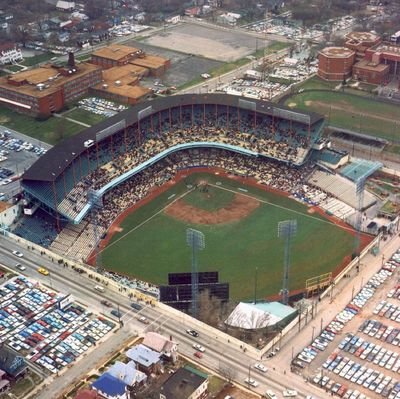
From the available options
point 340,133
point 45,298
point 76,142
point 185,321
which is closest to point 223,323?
point 185,321

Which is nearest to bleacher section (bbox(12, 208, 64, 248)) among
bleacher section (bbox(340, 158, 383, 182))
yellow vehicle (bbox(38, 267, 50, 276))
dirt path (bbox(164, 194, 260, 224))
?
yellow vehicle (bbox(38, 267, 50, 276))

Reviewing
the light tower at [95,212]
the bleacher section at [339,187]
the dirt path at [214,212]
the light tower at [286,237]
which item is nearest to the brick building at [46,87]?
the light tower at [95,212]

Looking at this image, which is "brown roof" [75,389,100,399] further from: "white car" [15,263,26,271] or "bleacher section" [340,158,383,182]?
"bleacher section" [340,158,383,182]

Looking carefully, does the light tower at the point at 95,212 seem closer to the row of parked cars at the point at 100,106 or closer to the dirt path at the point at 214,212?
the dirt path at the point at 214,212

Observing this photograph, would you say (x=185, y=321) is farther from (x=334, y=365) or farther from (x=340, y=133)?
(x=340, y=133)

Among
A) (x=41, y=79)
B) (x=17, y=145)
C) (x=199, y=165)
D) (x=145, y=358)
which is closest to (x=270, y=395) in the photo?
(x=145, y=358)

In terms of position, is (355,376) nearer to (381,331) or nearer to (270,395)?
(381,331)

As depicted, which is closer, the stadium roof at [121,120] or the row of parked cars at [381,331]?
the row of parked cars at [381,331]
